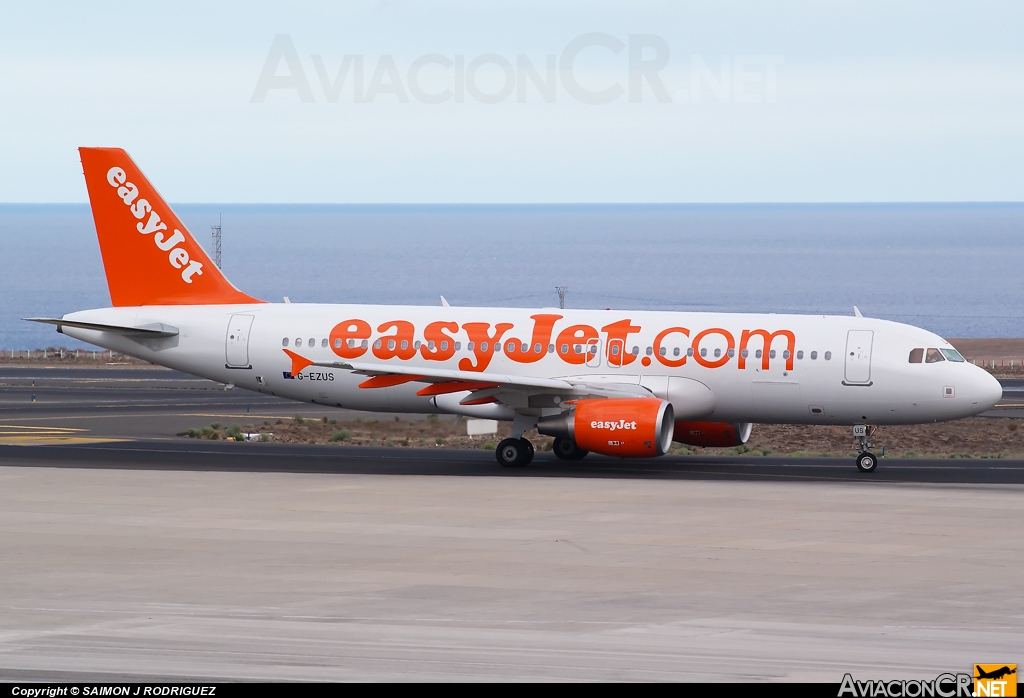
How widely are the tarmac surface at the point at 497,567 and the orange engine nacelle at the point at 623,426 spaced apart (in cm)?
96

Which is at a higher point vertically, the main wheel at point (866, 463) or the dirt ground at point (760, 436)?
the main wheel at point (866, 463)

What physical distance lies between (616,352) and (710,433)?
354cm

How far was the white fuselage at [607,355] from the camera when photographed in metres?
34.8

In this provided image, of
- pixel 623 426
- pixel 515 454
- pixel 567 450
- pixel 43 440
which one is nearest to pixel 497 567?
pixel 623 426

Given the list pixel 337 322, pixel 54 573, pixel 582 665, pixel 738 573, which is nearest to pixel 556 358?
pixel 337 322

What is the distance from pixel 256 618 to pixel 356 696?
4637 millimetres

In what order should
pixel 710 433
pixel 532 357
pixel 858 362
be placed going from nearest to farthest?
pixel 858 362 → pixel 532 357 → pixel 710 433

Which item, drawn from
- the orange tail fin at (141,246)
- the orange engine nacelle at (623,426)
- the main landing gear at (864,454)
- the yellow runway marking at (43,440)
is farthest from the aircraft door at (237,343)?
the main landing gear at (864,454)

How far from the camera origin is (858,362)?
34812mm

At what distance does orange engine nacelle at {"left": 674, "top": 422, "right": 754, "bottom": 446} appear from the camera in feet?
122

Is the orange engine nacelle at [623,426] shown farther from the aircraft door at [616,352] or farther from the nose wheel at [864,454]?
the nose wheel at [864,454]

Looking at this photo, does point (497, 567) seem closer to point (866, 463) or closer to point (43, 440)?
point (866, 463)

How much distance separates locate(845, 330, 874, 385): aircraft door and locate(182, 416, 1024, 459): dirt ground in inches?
293

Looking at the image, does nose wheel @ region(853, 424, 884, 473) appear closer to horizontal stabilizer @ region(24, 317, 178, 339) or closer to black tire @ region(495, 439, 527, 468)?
black tire @ region(495, 439, 527, 468)
